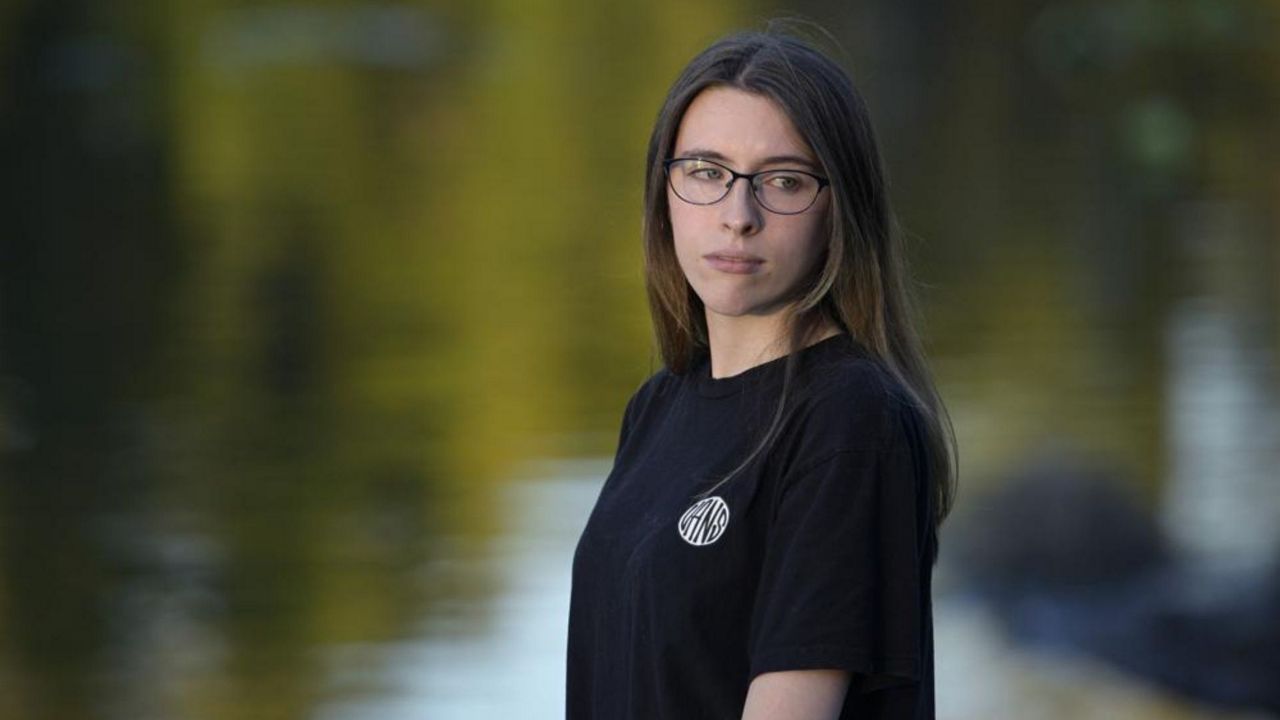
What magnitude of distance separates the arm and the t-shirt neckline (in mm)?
280

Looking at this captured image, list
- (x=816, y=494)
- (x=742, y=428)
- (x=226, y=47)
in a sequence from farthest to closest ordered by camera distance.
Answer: (x=226, y=47), (x=742, y=428), (x=816, y=494)

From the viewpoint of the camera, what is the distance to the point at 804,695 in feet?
4.50

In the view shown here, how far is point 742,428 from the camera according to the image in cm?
153

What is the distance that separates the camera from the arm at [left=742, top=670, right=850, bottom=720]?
53.9 inches

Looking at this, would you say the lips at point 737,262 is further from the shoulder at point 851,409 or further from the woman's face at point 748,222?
the shoulder at point 851,409

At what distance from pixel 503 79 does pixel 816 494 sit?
213cm

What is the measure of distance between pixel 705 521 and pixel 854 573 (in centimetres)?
15

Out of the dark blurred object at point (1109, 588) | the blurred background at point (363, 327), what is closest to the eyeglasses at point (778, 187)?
the blurred background at point (363, 327)

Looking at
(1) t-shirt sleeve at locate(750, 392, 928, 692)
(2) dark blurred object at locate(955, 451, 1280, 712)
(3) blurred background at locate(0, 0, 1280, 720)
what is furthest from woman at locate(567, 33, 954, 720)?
(2) dark blurred object at locate(955, 451, 1280, 712)

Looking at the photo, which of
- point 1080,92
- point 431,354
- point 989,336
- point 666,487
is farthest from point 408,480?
point 666,487

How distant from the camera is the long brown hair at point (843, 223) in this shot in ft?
4.87

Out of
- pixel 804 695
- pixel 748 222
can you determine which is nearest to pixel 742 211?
pixel 748 222

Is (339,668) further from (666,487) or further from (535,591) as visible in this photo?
(666,487)

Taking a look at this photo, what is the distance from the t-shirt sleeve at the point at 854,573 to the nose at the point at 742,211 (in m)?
0.21
